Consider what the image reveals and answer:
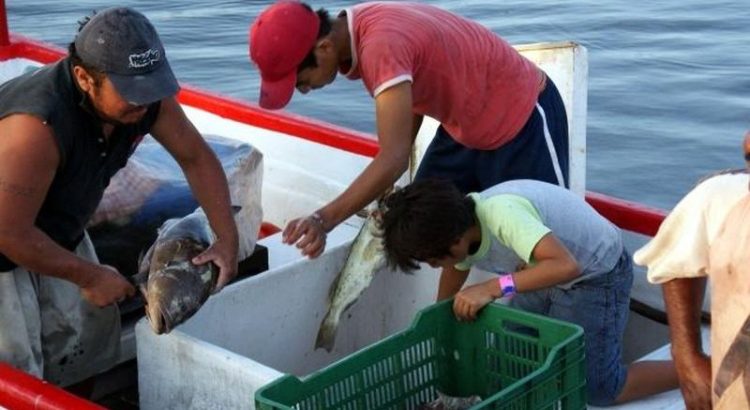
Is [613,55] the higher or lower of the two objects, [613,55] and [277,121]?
the lower

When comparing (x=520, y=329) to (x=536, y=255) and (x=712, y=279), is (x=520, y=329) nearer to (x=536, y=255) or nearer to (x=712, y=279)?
(x=536, y=255)

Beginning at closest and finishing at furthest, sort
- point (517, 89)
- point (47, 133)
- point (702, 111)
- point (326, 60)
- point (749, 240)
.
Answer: point (749, 240), point (47, 133), point (326, 60), point (517, 89), point (702, 111)

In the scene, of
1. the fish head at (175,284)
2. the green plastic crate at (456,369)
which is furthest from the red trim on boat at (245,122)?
the green plastic crate at (456,369)

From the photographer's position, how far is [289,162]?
537 centimetres

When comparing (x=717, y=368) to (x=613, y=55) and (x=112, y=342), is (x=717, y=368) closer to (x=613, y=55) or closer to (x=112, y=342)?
(x=112, y=342)

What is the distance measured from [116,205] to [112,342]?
60 centimetres

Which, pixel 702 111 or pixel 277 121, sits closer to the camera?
pixel 277 121

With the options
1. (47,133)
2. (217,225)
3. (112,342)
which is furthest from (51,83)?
(112,342)

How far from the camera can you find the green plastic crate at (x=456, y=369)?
3033 mm

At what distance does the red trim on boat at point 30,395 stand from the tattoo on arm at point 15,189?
520mm

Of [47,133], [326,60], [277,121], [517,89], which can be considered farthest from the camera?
[277,121]

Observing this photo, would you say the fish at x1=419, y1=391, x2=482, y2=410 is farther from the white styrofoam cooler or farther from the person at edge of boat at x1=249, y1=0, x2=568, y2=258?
the person at edge of boat at x1=249, y1=0, x2=568, y2=258

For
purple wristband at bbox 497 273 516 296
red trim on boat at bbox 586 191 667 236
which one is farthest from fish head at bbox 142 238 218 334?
red trim on boat at bbox 586 191 667 236

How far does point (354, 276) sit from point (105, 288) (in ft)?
2.99
